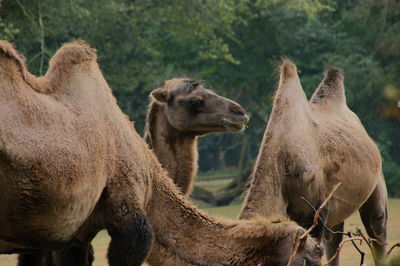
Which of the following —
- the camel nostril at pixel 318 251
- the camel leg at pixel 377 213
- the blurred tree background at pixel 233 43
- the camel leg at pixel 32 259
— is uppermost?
the camel nostril at pixel 318 251

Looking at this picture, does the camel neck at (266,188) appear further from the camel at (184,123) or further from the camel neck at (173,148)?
the camel neck at (173,148)

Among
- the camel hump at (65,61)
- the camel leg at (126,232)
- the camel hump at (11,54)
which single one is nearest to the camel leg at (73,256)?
the camel leg at (126,232)

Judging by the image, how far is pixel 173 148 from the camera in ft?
28.8

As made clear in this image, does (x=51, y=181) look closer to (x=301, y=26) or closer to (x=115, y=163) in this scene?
(x=115, y=163)

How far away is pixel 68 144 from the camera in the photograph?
5848 millimetres

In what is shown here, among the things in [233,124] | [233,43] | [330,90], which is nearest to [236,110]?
[233,124]

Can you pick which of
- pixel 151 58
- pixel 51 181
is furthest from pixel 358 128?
pixel 151 58

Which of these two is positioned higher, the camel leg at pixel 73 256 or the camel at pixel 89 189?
the camel at pixel 89 189

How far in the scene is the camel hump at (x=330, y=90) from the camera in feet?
33.9

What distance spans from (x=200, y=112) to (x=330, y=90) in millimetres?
2125

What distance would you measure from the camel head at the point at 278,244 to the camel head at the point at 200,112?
2.73m

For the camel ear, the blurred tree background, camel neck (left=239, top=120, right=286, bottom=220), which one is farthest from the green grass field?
the blurred tree background

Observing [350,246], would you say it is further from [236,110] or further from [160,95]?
[160,95]

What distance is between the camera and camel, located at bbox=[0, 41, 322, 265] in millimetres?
5574
